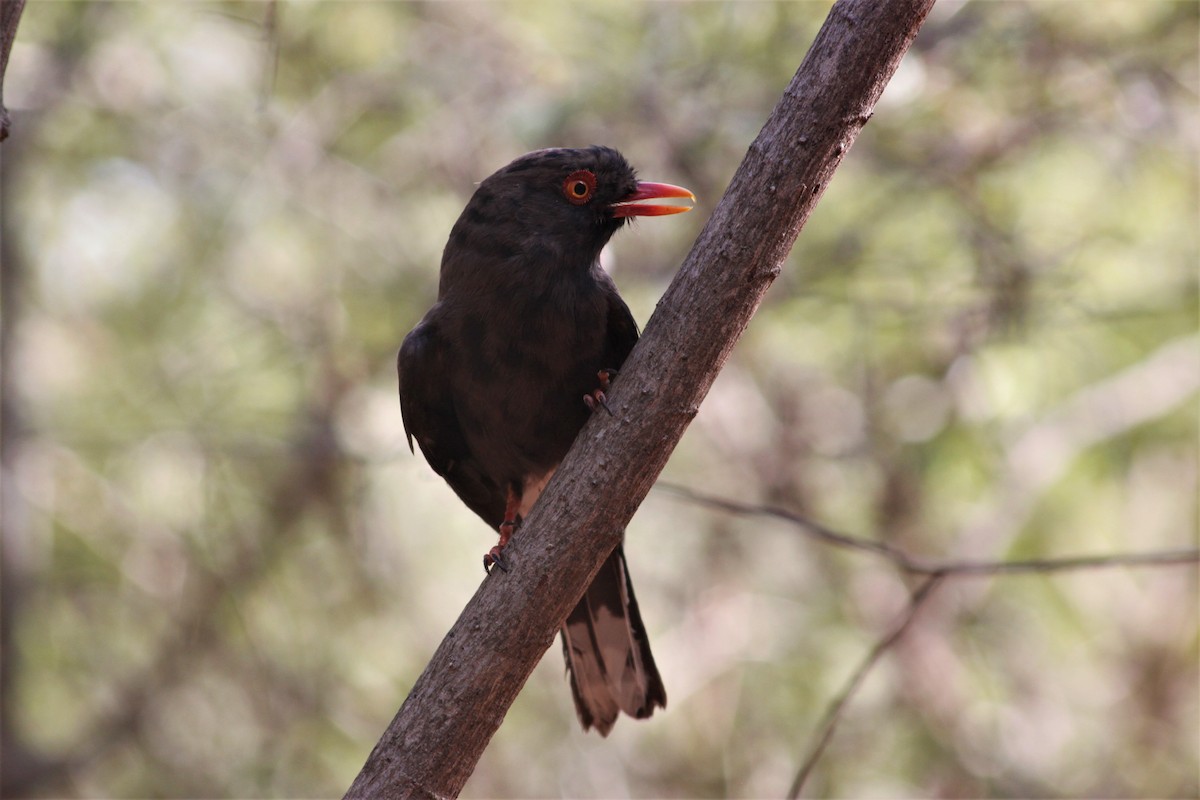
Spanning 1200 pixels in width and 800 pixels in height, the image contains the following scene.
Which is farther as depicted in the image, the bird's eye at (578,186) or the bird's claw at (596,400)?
the bird's eye at (578,186)

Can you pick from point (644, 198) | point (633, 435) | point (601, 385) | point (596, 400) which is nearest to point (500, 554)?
point (633, 435)

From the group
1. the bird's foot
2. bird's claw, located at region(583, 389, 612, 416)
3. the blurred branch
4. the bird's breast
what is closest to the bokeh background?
the bird's breast

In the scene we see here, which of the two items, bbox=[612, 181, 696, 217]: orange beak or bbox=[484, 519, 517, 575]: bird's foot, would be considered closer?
bbox=[484, 519, 517, 575]: bird's foot

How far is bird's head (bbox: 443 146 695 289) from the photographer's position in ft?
13.7

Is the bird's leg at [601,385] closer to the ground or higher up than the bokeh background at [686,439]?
closer to the ground

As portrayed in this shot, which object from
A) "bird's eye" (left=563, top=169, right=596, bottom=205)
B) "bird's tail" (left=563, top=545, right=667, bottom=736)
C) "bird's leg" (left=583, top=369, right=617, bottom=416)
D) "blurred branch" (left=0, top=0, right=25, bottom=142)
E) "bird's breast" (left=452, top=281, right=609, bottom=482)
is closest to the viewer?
"blurred branch" (left=0, top=0, right=25, bottom=142)

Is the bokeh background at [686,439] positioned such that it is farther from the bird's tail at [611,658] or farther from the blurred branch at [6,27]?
the blurred branch at [6,27]

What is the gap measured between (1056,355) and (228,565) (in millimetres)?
5176

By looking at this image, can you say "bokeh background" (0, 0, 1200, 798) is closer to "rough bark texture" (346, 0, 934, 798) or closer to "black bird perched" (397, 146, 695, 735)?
"black bird perched" (397, 146, 695, 735)

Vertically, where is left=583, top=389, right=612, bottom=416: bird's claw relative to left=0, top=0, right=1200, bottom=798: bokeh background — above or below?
below

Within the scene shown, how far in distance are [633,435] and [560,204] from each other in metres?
1.53

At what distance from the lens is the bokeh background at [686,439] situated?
6473 millimetres

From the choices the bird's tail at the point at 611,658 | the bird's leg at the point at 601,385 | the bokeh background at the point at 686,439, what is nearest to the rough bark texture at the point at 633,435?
the bird's leg at the point at 601,385

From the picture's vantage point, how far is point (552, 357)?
3963mm
